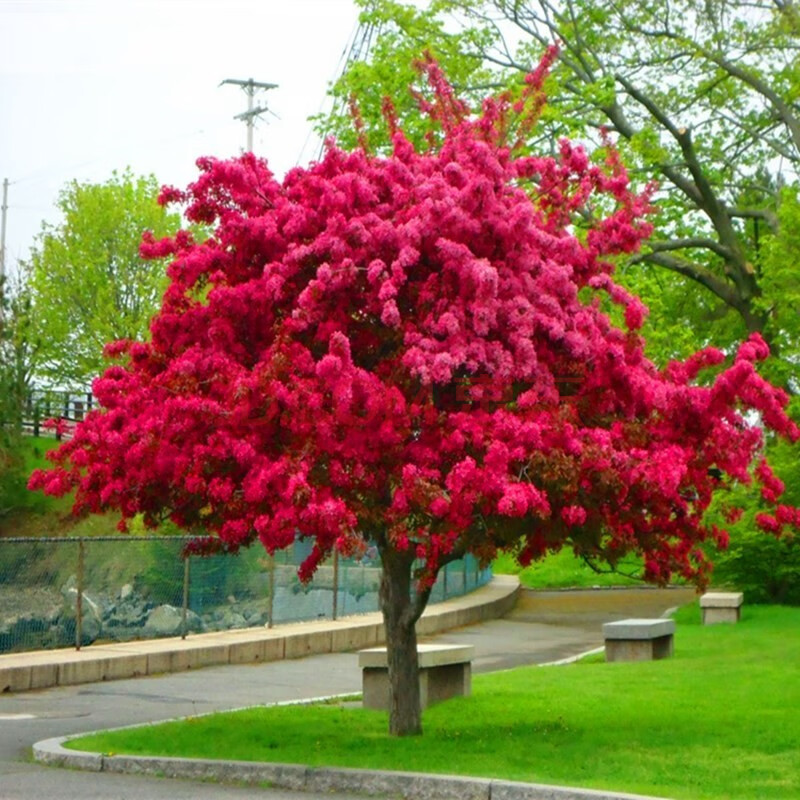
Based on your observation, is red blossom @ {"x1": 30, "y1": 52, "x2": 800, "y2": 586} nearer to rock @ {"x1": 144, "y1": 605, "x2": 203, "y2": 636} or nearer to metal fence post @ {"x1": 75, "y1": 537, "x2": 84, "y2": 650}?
metal fence post @ {"x1": 75, "y1": 537, "x2": 84, "y2": 650}

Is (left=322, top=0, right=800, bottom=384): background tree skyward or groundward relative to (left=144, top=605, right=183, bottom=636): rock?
skyward

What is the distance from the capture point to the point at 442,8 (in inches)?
1310

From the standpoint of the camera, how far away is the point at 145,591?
71.2 ft

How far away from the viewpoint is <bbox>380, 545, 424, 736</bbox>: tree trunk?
41.8ft

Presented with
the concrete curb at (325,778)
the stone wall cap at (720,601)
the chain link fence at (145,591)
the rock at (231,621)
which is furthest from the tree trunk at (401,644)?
the stone wall cap at (720,601)

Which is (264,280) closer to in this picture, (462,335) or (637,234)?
(462,335)

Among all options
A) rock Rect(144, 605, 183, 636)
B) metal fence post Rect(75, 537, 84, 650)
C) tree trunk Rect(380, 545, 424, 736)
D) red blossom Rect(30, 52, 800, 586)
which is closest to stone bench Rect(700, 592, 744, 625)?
rock Rect(144, 605, 183, 636)

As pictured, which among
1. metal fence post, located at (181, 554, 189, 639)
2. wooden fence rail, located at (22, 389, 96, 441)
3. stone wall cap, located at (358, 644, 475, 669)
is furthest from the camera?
wooden fence rail, located at (22, 389, 96, 441)

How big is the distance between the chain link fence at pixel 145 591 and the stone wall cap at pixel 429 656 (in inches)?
238

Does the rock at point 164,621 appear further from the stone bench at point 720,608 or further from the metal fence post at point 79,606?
the stone bench at point 720,608

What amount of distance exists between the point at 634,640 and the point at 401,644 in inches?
295

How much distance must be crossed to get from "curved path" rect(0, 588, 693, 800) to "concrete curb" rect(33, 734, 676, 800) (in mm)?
149

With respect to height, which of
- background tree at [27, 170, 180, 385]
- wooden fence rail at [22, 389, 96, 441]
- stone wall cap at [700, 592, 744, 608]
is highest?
background tree at [27, 170, 180, 385]

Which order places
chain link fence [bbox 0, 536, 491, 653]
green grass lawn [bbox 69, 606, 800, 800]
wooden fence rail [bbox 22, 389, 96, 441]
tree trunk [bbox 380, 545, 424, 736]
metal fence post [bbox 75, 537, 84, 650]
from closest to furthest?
1. green grass lawn [bbox 69, 606, 800, 800]
2. tree trunk [bbox 380, 545, 424, 736]
3. chain link fence [bbox 0, 536, 491, 653]
4. metal fence post [bbox 75, 537, 84, 650]
5. wooden fence rail [bbox 22, 389, 96, 441]
